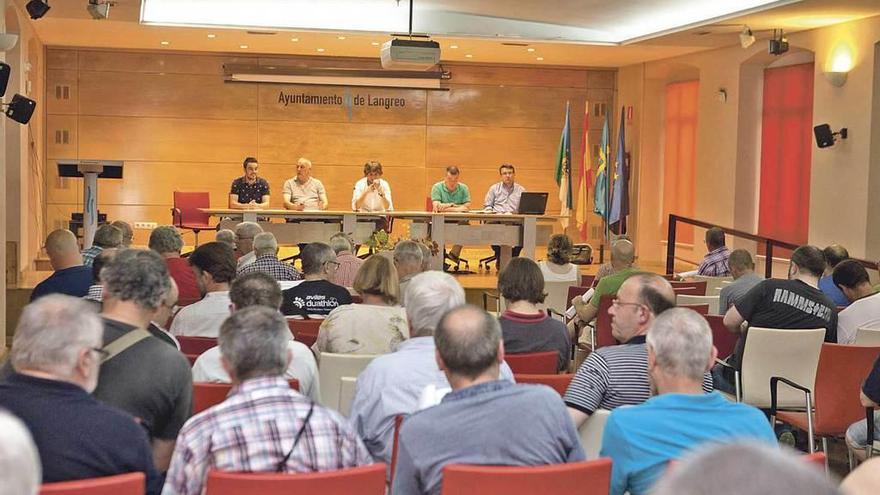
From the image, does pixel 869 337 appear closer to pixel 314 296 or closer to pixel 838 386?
pixel 838 386

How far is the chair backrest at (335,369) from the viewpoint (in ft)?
15.5

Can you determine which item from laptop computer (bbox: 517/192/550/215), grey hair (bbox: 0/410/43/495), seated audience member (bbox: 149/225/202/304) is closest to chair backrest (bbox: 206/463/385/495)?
grey hair (bbox: 0/410/43/495)

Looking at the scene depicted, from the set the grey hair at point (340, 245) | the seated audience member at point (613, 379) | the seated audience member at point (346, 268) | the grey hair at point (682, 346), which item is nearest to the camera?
the grey hair at point (682, 346)

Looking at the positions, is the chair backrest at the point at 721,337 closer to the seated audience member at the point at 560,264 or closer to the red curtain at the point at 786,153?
the seated audience member at the point at 560,264

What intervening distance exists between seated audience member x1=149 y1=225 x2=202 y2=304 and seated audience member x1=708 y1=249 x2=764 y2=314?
3.50 meters

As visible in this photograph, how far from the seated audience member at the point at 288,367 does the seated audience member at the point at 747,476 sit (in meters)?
3.08

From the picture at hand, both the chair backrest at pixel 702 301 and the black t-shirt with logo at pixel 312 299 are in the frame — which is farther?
the chair backrest at pixel 702 301

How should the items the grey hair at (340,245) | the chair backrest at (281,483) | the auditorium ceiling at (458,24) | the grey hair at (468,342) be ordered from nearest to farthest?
the chair backrest at (281,483), the grey hair at (468,342), the grey hair at (340,245), the auditorium ceiling at (458,24)

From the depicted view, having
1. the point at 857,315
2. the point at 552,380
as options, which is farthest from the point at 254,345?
the point at 857,315

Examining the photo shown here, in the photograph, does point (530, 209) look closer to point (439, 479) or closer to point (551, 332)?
point (551, 332)

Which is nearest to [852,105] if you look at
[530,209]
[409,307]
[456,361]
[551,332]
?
[530,209]

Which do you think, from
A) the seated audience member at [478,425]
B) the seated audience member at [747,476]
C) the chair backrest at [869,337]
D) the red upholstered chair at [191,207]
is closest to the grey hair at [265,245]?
the chair backrest at [869,337]

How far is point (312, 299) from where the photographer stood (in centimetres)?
645

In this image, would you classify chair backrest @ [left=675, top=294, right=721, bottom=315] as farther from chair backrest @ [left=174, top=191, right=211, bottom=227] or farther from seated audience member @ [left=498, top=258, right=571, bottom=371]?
chair backrest @ [left=174, top=191, right=211, bottom=227]
